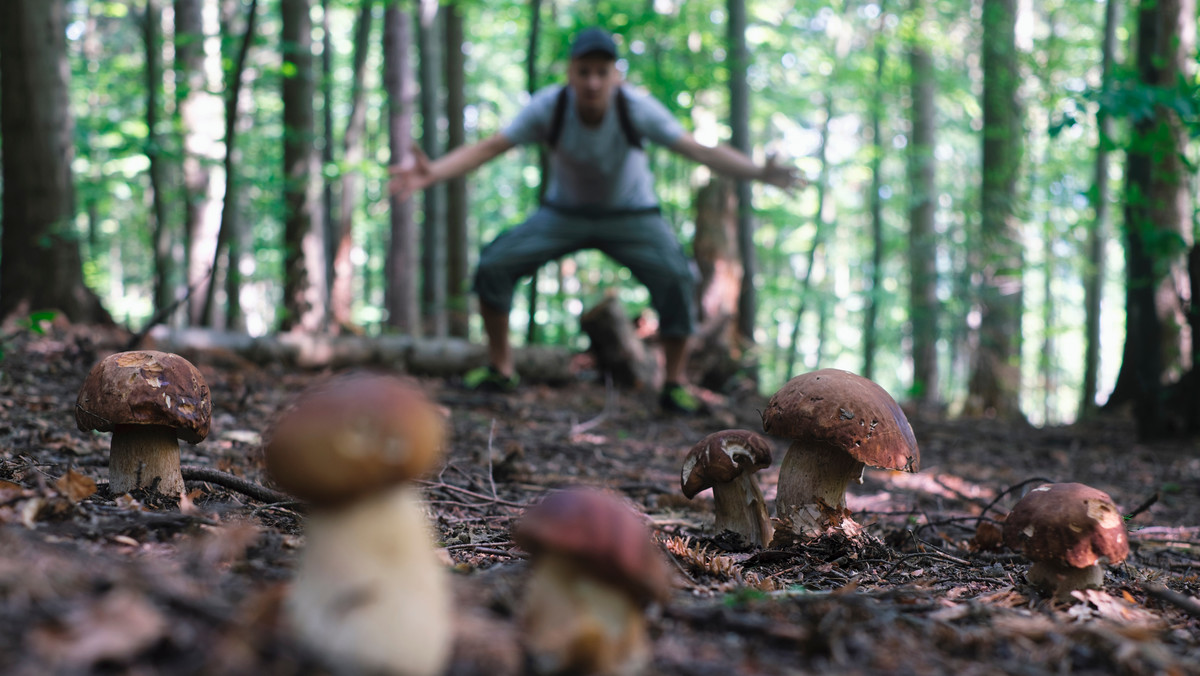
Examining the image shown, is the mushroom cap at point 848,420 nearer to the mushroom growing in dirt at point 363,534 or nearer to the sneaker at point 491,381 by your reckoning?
the mushroom growing in dirt at point 363,534

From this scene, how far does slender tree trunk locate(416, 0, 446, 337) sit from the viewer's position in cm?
1378

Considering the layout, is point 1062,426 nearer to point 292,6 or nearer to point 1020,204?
point 1020,204

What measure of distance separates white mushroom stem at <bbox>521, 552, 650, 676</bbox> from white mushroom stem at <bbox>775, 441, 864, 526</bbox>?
1.73m

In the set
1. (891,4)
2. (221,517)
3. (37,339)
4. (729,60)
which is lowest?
(221,517)

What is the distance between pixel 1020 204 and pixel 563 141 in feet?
31.5

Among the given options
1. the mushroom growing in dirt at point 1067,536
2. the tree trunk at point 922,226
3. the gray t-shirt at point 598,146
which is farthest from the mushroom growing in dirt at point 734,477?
the tree trunk at point 922,226

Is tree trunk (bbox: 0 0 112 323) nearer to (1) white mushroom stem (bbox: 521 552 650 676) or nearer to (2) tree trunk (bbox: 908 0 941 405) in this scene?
(1) white mushroom stem (bbox: 521 552 650 676)

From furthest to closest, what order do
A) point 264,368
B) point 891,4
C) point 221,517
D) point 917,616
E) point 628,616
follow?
point 891,4 < point 264,368 < point 221,517 < point 917,616 < point 628,616

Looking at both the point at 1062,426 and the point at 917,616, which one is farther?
the point at 1062,426

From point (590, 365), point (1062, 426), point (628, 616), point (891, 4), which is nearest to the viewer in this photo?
point (628, 616)

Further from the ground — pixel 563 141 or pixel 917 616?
pixel 563 141

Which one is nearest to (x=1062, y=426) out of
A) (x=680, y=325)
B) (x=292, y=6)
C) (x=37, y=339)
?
(x=680, y=325)

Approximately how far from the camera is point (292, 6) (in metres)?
11.0

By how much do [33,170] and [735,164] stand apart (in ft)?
20.9
